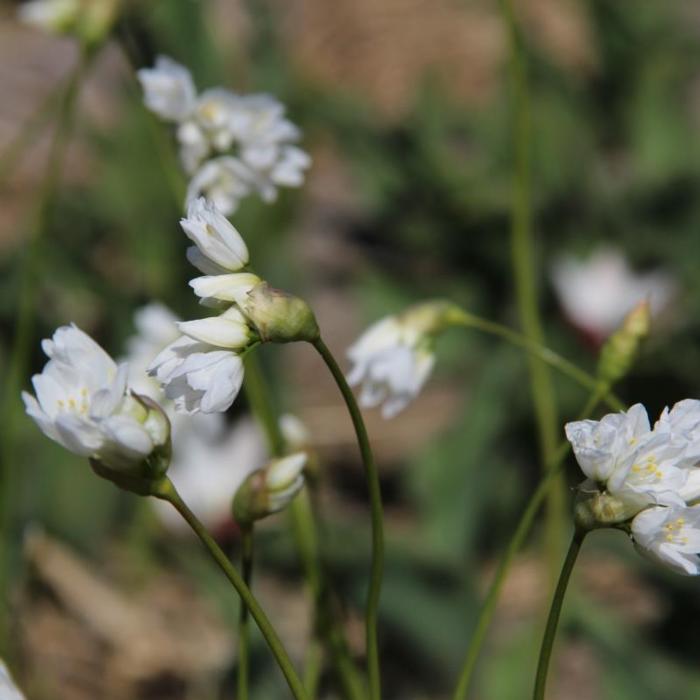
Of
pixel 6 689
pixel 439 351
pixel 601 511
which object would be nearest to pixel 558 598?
pixel 601 511

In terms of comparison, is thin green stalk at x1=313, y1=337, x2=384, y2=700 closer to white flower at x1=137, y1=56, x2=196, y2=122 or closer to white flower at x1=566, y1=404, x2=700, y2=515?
white flower at x1=566, y1=404, x2=700, y2=515

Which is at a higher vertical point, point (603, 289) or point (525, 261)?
point (525, 261)

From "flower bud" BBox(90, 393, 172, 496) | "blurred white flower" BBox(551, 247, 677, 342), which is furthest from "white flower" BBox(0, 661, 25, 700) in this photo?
"blurred white flower" BBox(551, 247, 677, 342)

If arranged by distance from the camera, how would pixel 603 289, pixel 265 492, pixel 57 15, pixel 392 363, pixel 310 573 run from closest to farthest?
pixel 265 492 < pixel 310 573 < pixel 392 363 < pixel 57 15 < pixel 603 289

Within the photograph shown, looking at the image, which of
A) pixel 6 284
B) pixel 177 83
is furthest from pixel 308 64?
pixel 177 83

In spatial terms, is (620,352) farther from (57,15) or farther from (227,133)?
(57,15)

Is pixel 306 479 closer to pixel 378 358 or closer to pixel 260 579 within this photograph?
pixel 378 358
